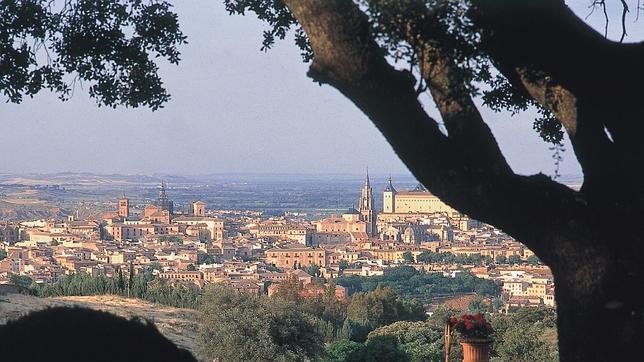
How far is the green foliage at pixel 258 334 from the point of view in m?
11.3

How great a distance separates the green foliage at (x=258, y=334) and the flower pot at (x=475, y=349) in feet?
19.4

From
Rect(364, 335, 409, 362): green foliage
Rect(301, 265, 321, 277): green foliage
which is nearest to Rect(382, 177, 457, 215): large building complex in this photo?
Rect(301, 265, 321, 277): green foliage

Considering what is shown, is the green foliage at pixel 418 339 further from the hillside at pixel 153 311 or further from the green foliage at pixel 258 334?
the hillside at pixel 153 311

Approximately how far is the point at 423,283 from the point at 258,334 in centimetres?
5200

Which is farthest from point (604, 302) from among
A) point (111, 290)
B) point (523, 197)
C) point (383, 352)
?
point (111, 290)

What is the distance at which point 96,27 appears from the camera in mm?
3605

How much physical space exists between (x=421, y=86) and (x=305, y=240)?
314ft

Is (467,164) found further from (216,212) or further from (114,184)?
(114,184)

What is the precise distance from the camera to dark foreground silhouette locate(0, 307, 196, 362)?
211 cm

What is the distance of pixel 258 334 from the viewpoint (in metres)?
11.5

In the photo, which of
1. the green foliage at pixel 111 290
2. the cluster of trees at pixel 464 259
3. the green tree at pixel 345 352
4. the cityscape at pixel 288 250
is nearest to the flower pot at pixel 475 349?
the green tree at pixel 345 352

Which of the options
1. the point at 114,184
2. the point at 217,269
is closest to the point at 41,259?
the point at 217,269

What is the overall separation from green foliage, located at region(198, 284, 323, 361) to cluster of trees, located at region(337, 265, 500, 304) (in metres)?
44.3

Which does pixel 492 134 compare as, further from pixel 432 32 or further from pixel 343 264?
pixel 343 264
